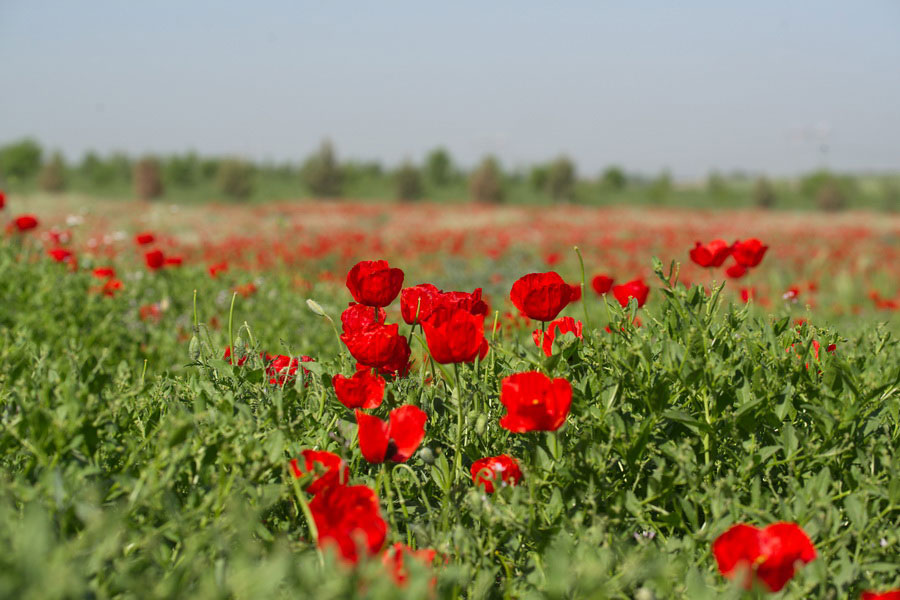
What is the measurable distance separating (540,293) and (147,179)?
1496 inches

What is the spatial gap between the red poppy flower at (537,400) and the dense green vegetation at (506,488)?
104 millimetres

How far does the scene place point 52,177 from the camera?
1426 inches

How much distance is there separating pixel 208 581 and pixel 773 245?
15763 millimetres

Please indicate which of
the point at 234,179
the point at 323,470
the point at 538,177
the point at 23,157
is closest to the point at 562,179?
the point at 538,177

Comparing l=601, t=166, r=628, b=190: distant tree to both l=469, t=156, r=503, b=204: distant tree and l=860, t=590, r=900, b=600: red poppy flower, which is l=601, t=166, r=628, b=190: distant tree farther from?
l=860, t=590, r=900, b=600: red poppy flower

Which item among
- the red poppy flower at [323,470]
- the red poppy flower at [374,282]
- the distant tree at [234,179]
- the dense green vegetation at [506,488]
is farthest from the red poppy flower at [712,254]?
the distant tree at [234,179]

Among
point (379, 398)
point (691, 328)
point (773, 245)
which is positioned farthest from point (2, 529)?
point (773, 245)

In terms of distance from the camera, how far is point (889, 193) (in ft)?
125

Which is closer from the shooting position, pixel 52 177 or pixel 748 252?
pixel 748 252

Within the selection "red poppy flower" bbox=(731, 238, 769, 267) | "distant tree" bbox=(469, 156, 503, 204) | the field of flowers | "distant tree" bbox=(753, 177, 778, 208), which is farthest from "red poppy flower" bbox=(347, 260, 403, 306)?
"distant tree" bbox=(753, 177, 778, 208)

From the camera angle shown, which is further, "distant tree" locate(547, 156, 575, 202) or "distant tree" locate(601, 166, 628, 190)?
"distant tree" locate(601, 166, 628, 190)

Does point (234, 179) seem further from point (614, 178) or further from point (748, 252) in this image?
point (748, 252)

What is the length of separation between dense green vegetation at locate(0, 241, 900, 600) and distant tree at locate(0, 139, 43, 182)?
4791cm

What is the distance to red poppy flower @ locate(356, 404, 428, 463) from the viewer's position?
1.29m
